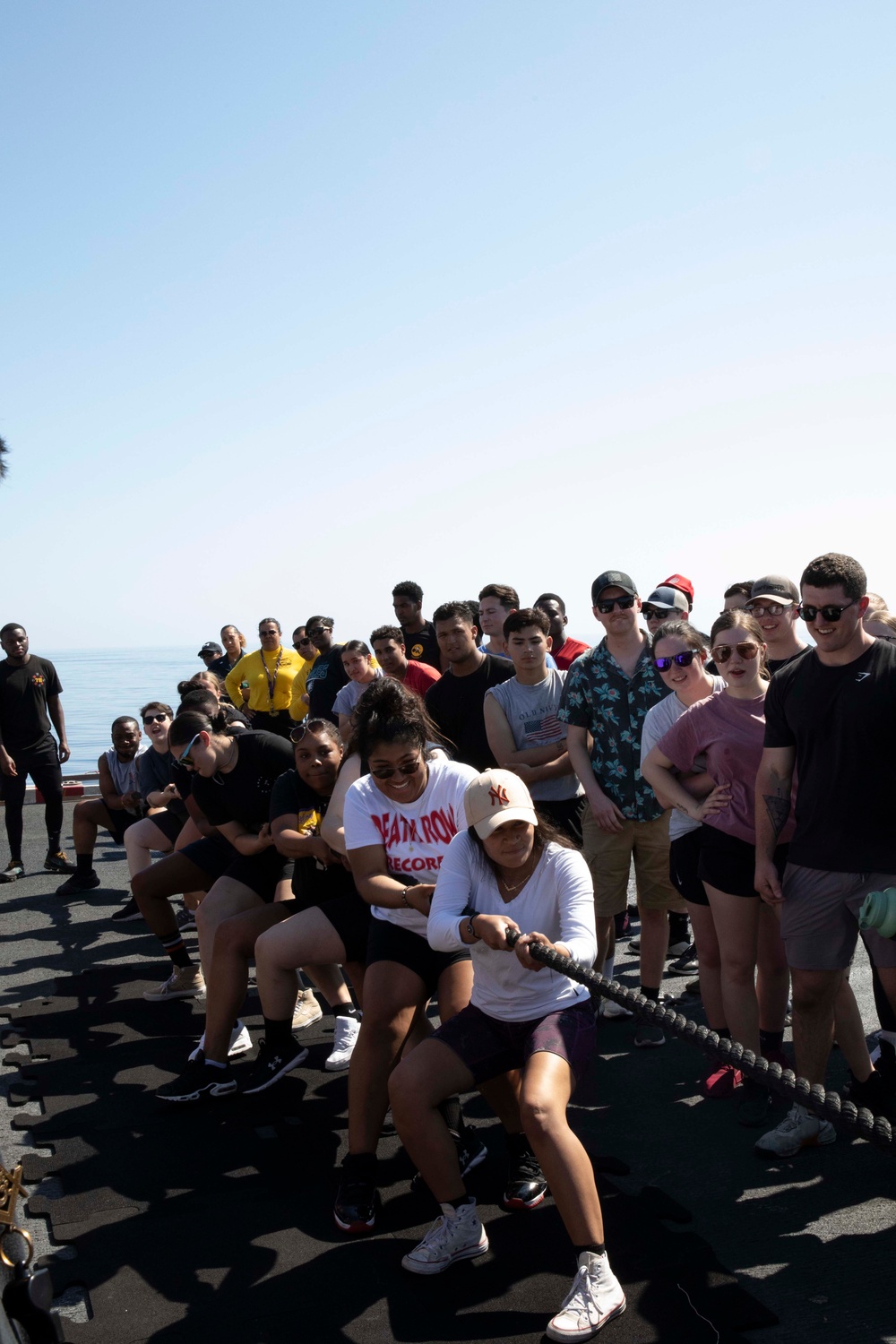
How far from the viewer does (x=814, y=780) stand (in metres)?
3.21

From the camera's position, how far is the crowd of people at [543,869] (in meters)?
2.90

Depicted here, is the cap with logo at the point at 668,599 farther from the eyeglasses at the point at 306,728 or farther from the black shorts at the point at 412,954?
the black shorts at the point at 412,954

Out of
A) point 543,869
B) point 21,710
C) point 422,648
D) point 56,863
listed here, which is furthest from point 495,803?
point 21,710

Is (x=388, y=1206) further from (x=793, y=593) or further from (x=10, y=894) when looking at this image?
(x=10, y=894)

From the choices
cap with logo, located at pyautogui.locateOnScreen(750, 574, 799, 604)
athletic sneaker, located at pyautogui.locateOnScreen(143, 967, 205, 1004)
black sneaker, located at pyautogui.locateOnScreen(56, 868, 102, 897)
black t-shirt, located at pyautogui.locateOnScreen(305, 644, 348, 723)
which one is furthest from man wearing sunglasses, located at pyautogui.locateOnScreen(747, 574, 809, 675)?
black sneaker, located at pyautogui.locateOnScreen(56, 868, 102, 897)

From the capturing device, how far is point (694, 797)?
3.78m

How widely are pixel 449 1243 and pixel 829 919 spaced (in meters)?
1.37

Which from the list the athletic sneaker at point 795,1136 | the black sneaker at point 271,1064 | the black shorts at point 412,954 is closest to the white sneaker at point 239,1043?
the black sneaker at point 271,1064

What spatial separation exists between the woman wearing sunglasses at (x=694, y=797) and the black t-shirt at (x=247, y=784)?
154 cm

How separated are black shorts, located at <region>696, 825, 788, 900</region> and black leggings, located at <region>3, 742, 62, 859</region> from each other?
5.69 metres

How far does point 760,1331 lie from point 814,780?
1.41 meters

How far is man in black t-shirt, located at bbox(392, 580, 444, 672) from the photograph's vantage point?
720 centimetres

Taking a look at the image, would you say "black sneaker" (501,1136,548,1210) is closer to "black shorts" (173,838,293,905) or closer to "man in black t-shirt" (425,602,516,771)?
"black shorts" (173,838,293,905)

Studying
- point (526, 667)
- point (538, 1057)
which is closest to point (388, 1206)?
point (538, 1057)
